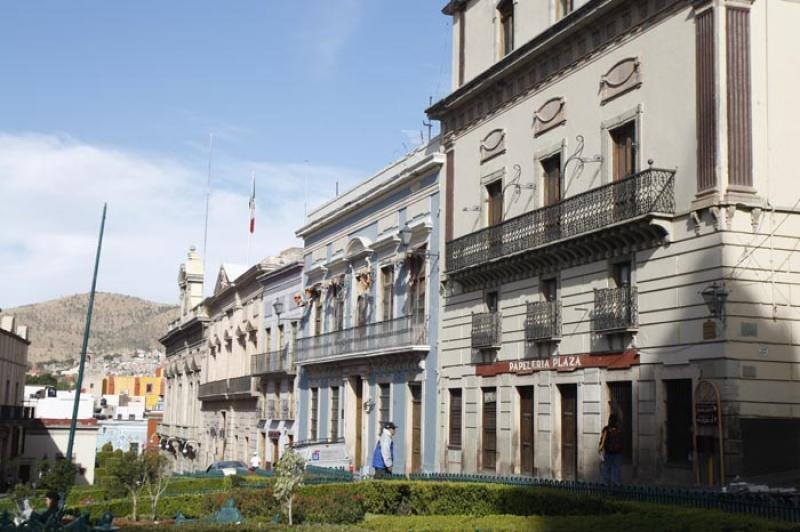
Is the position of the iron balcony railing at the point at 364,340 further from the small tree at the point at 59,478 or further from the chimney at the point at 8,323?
the chimney at the point at 8,323

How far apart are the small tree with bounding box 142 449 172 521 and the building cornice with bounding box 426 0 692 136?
37.6ft

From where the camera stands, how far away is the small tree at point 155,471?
23.9 meters

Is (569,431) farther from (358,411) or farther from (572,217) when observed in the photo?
(358,411)

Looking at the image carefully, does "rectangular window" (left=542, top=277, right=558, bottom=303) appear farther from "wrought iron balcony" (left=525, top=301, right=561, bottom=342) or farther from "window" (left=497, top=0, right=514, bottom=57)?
"window" (left=497, top=0, right=514, bottom=57)

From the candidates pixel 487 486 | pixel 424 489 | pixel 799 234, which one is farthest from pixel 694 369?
pixel 424 489

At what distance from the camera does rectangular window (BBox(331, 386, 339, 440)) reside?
121ft

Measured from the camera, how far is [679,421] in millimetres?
18812

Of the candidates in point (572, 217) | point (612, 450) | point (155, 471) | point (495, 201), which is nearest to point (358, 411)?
point (495, 201)

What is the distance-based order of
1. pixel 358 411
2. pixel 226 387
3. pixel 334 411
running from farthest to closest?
pixel 226 387
pixel 334 411
pixel 358 411

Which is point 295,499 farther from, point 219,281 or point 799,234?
point 219,281

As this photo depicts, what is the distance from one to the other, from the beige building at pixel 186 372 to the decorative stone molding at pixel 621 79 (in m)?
41.0

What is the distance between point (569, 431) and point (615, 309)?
3.24m

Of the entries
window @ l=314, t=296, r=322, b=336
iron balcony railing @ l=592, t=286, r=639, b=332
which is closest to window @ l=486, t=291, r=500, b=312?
iron balcony railing @ l=592, t=286, r=639, b=332

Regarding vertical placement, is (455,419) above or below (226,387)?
below
